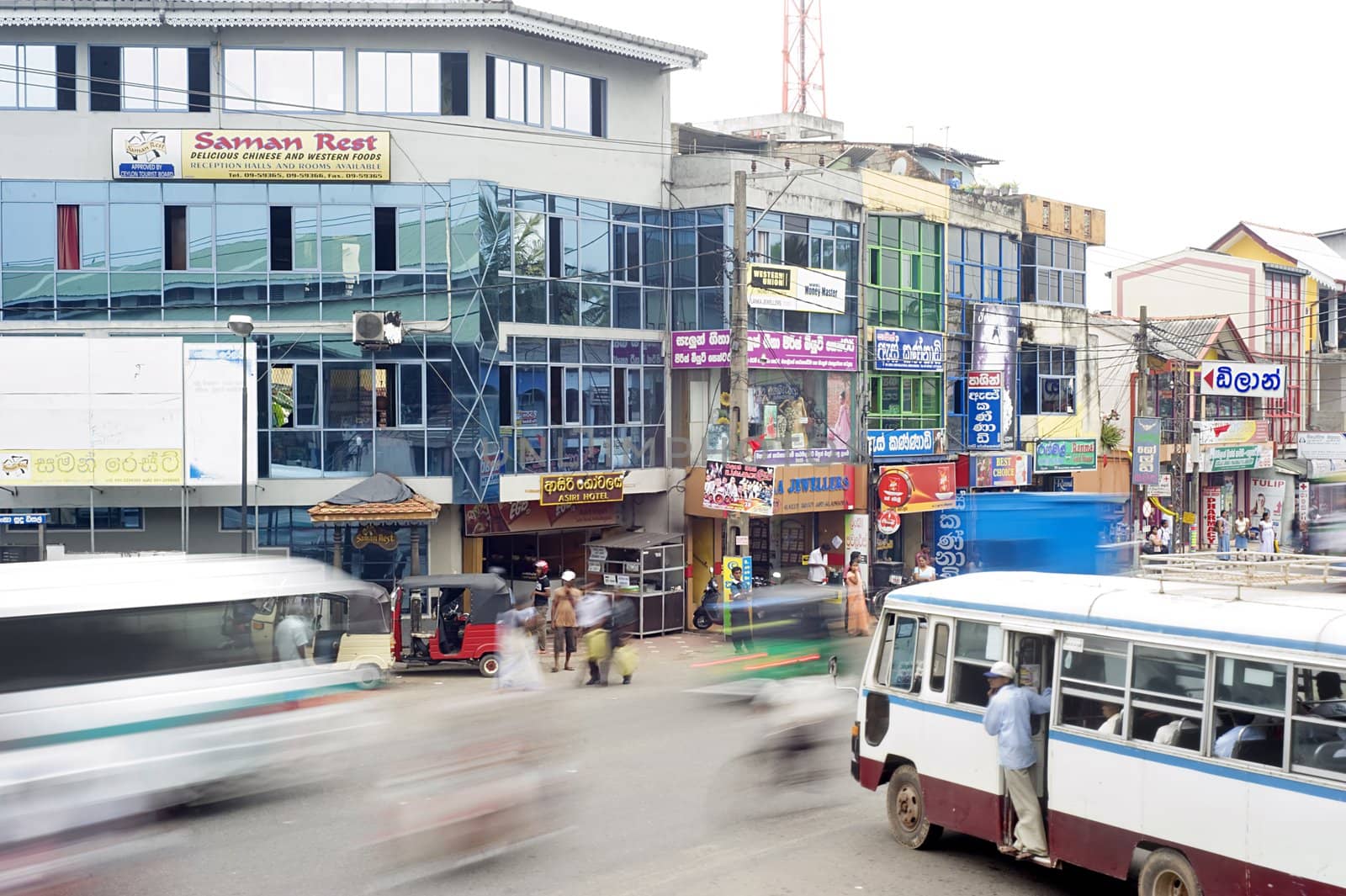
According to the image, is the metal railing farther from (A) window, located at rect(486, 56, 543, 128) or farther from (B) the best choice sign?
(B) the best choice sign

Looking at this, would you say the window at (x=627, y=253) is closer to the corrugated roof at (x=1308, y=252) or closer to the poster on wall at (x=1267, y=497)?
the poster on wall at (x=1267, y=497)

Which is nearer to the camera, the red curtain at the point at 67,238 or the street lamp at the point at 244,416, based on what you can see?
the street lamp at the point at 244,416

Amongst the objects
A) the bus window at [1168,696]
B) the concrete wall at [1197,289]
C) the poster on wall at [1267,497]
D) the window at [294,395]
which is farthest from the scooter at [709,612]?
the concrete wall at [1197,289]

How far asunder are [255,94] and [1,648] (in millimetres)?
17729

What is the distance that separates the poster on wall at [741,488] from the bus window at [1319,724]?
15929 mm

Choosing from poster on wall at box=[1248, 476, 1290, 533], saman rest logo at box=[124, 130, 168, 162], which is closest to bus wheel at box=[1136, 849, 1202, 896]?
saman rest logo at box=[124, 130, 168, 162]

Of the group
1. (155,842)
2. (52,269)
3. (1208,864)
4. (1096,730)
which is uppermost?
(52,269)

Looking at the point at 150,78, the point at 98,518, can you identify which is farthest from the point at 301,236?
the point at 98,518

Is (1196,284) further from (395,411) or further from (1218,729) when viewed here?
(1218,729)

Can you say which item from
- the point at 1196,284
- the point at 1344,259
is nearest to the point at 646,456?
the point at 1196,284

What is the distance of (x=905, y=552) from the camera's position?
119ft

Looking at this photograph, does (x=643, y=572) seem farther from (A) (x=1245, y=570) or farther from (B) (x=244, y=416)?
(A) (x=1245, y=570)

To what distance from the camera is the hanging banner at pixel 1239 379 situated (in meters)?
44.8

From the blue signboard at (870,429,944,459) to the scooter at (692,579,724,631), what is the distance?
6.58m
